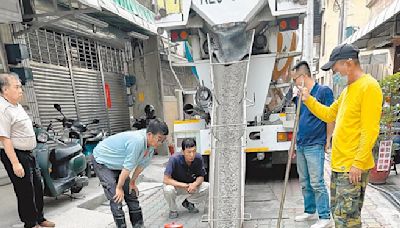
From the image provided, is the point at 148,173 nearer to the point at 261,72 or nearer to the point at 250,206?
the point at 250,206

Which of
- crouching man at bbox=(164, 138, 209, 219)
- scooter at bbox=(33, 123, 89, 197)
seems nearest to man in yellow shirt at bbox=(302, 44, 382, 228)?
crouching man at bbox=(164, 138, 209, 219)

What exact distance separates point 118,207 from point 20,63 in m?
3.26

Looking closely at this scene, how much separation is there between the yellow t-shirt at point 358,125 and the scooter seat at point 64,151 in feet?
10.7

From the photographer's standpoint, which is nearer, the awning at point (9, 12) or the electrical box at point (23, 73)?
the awning at point (9, 12)

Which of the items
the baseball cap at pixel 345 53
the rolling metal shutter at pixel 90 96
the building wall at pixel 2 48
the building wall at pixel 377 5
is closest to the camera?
the baseball cap at pixel 345 53

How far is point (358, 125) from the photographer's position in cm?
220

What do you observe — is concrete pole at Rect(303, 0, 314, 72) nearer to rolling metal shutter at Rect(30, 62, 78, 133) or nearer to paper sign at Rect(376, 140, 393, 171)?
paper sign at Rect(376, 140, 393, 171)

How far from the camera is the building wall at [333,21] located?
1470 cm

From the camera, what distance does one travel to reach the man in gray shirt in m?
2.87

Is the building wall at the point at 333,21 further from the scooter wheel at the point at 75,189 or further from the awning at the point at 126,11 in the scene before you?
the scooter wheel at the point at 75,189

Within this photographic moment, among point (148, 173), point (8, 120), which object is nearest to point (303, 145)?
point (8, 120)

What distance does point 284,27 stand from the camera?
411cm

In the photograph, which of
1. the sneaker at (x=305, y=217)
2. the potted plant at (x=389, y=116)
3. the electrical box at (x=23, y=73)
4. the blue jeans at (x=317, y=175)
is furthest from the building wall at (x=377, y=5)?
the electrical box at (x=23, y=73)

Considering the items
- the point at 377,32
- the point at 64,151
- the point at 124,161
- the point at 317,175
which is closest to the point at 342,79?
the point at 317,175
